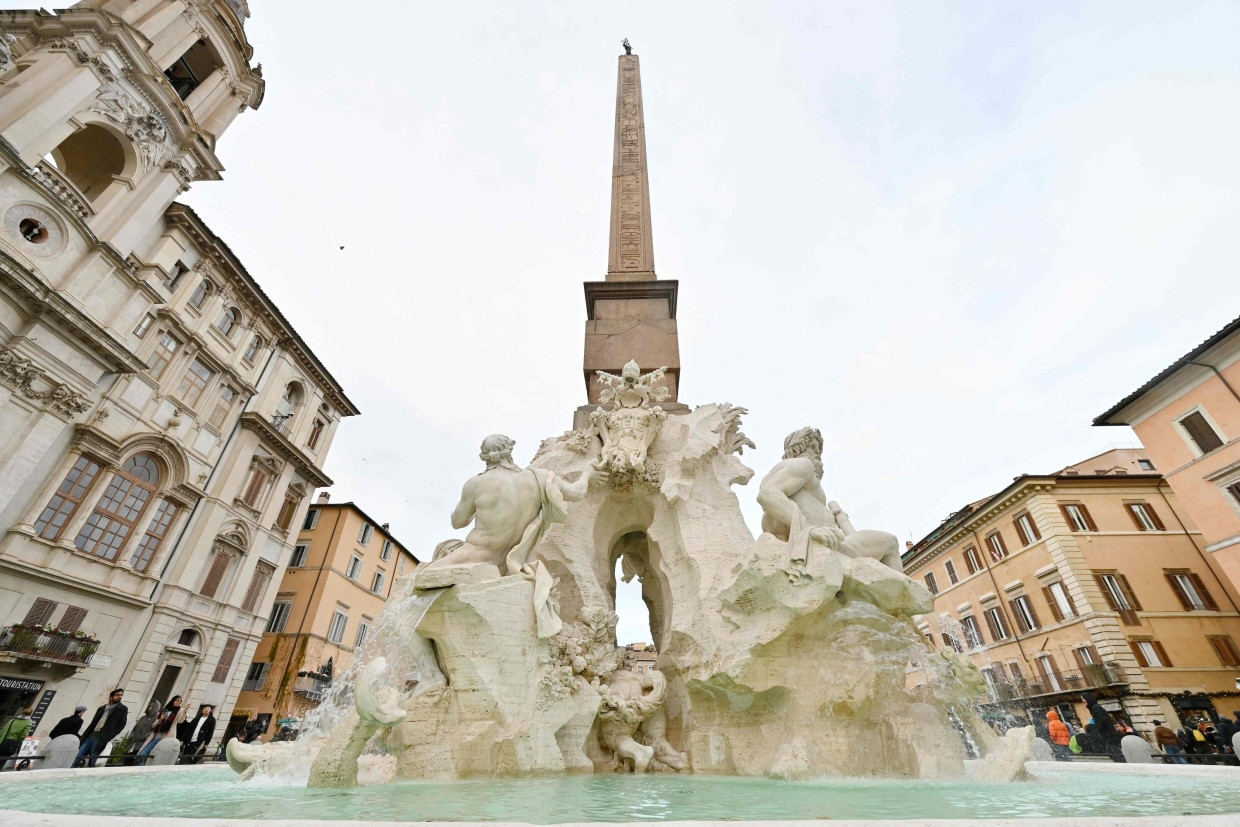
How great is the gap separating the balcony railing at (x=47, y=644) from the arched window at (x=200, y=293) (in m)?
10.6

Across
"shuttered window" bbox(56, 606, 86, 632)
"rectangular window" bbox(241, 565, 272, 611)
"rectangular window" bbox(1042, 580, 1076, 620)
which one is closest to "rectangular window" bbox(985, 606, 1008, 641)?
"rectangular window" bbox(1042, 580, 1076, 620)

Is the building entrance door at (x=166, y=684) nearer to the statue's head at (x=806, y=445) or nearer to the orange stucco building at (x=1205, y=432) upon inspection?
the statue's head at (x=806, y=445)

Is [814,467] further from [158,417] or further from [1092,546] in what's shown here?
[1092,546]

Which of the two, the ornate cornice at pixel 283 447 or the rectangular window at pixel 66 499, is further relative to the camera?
the ornate cornice at pixel 283 447

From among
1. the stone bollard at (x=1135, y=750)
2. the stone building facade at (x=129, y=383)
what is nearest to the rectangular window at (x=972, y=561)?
the stone bollard at (x=1135, y=750)

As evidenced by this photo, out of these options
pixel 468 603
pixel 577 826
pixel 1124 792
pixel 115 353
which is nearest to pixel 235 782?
pixel 468 603

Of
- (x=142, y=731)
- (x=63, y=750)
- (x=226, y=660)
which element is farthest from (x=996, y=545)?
(x=226, y=660)

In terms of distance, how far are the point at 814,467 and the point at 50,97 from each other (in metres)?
20.3

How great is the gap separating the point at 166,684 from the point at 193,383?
9.24 metres

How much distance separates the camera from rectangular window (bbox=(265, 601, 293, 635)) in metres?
23.2

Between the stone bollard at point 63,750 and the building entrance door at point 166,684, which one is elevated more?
the building entrance door at point 166,684

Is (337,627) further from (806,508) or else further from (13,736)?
(806,508)

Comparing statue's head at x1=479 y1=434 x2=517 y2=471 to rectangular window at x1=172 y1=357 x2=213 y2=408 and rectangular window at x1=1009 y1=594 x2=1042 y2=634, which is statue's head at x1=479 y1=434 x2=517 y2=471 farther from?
rectangular window at x1=1009 y1=594 x2=1042 y2=634

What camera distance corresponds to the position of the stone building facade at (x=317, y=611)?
71.1ft
